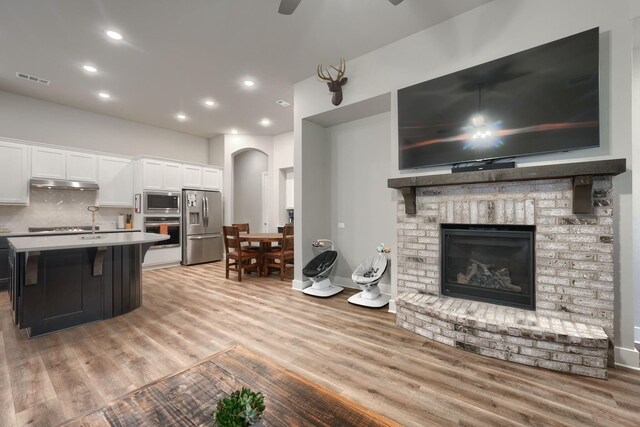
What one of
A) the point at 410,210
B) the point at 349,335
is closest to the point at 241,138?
the point at 410,210

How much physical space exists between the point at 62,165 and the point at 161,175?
1573 mm

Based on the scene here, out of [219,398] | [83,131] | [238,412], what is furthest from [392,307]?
[83,131]

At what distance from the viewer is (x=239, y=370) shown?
1423mm

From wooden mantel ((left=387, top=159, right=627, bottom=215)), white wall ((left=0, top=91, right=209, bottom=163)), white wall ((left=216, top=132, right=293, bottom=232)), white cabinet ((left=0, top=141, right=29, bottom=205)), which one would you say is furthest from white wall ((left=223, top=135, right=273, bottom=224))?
wooden mantel ((left=387, top=159, right=627, bottom=215))

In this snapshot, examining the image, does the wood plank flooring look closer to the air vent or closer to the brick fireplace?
the brick fireplace

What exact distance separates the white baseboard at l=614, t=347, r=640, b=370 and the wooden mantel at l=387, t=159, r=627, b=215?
3.62ft

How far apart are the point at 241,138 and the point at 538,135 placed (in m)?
6.39

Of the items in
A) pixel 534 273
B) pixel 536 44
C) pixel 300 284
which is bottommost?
pixel 300 284

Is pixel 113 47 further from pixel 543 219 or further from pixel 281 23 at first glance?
pixel 543 219

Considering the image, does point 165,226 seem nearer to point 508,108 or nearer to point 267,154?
point 267,154

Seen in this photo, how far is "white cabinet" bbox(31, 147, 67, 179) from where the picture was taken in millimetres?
4707

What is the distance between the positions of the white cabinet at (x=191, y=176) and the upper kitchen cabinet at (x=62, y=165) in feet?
5.21

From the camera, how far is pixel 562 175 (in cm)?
221

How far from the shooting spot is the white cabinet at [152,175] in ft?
18.7
